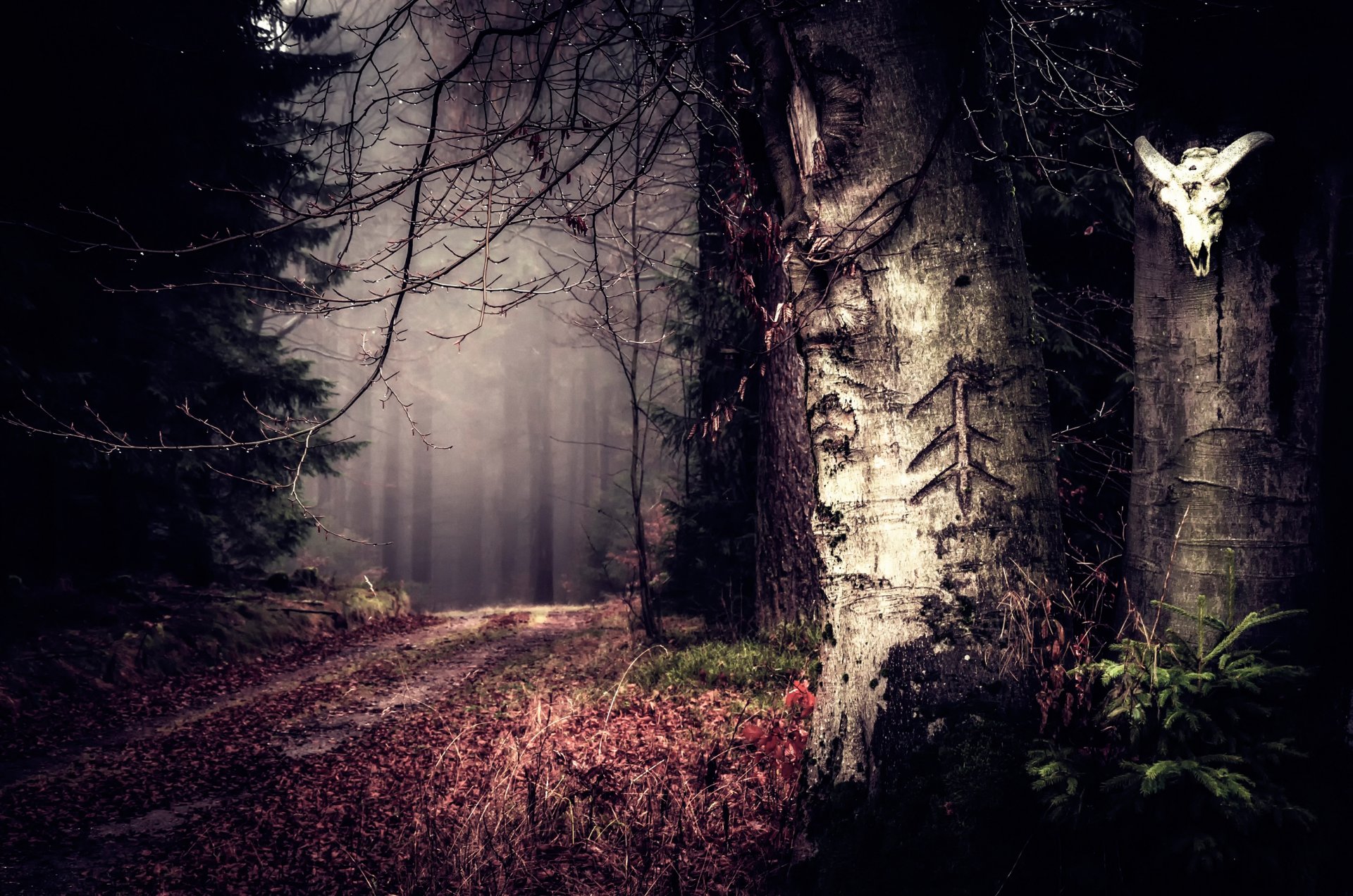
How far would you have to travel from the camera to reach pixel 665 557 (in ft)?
34.8

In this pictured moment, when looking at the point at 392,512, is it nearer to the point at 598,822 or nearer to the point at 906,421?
the point at 598,822

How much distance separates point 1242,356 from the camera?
107 inches

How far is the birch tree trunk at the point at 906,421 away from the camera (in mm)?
2678

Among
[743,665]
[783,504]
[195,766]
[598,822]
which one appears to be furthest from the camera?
[783,504]

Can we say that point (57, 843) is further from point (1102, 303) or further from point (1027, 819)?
point (1102, 303)

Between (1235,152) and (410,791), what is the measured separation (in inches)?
210

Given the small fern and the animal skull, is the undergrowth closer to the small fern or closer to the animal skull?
the small fern

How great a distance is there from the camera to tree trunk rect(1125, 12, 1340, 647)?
267 centimetres

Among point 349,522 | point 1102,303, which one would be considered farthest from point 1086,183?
point 349,522

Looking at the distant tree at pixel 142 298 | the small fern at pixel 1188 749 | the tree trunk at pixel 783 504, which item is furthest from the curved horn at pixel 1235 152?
the distant tree at pixel 142 298

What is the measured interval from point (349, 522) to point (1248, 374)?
1426 inches

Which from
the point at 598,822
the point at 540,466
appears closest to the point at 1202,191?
the point at 598,822

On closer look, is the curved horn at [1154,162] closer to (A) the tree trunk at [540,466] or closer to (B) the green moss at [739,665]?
(B) the green moss at [739,665]

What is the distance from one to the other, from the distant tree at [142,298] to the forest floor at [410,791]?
3093 mm
